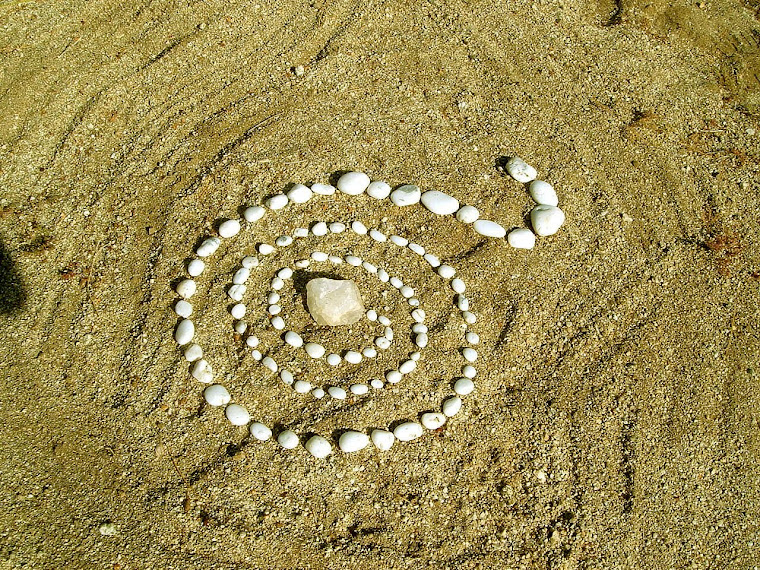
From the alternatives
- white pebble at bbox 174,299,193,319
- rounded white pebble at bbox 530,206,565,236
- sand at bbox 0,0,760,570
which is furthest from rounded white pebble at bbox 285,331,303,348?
rounded white pebble at bbox 530,206,565,236

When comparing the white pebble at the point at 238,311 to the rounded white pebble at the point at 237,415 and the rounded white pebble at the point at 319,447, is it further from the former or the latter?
the rounded white pebble at the point at 319,447

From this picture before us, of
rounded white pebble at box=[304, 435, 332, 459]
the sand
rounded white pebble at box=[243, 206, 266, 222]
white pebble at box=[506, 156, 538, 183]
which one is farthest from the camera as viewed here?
white pebble at box=[506, 156, 538, 183]

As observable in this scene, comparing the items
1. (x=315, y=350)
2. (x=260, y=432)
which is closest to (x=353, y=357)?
(x=315, y=350)

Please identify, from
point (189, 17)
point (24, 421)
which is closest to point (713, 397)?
point (24, 421)

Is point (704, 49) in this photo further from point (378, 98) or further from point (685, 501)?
point (685, 501)

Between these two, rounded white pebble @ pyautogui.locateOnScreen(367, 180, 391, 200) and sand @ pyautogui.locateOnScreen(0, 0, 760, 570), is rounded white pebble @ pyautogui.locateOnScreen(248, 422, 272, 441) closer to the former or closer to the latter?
sand @ pyautogui.locateOnScreen(0, 0, 760, 570)

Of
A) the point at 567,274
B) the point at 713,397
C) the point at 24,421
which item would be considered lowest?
the point at 713,397
